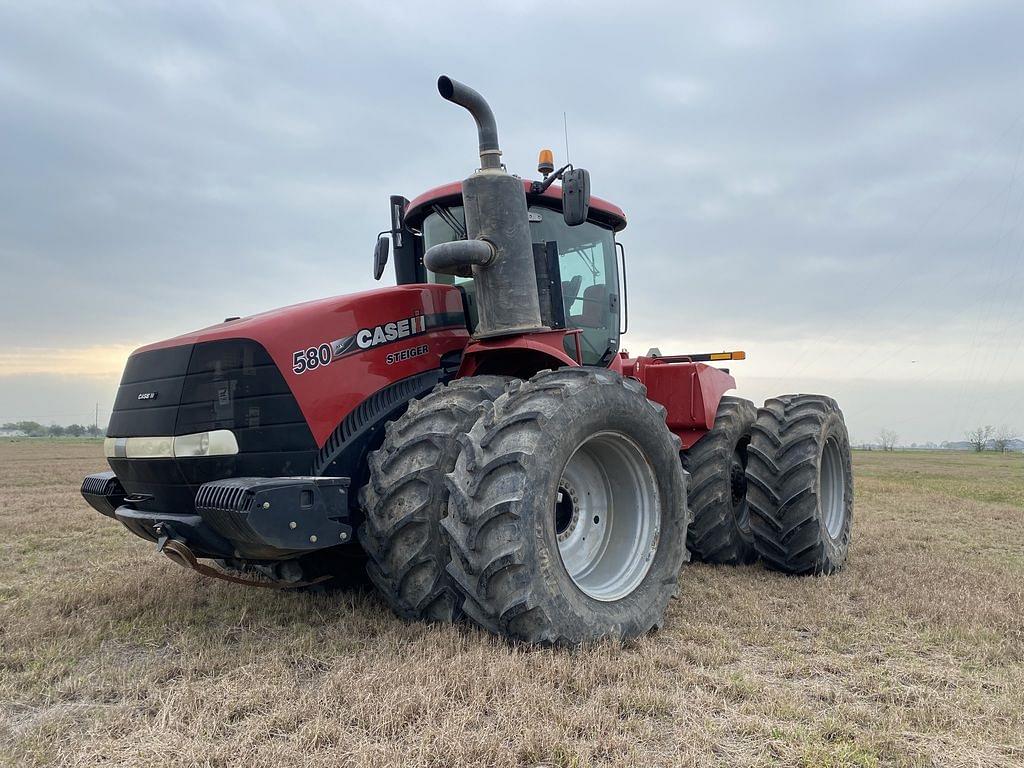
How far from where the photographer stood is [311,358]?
4012 mm

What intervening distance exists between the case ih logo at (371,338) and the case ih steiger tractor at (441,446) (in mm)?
12

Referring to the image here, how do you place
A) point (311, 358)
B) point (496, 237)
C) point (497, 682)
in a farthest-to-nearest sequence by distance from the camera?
point (496, 237)
point (311, 358)
point (497, 682)

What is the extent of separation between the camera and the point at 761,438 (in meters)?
6.15

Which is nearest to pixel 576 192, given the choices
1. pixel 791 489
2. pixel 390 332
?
pixel 390 332

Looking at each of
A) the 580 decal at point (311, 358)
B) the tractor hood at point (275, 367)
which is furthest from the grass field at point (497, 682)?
the 580 decal at point (311, 358)

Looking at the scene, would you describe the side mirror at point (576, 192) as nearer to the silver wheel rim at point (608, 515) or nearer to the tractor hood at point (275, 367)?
the tractor hood at point (275, 367)

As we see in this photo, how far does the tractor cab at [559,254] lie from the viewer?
5.16 meters

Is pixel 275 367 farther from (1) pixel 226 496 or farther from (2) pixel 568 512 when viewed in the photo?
(2) pixel 568 512

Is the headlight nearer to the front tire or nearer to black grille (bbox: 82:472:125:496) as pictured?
black grille (bbox: 82:472:125:496)

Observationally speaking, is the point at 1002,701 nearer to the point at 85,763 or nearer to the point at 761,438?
the point at 761,438

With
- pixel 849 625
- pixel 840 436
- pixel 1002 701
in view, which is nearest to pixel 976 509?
pixel 840 436

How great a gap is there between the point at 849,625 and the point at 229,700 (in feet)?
Answer: 11.5

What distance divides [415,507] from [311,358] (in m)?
1.03

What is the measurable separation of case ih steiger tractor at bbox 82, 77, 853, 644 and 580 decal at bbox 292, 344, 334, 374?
0.5 inches
